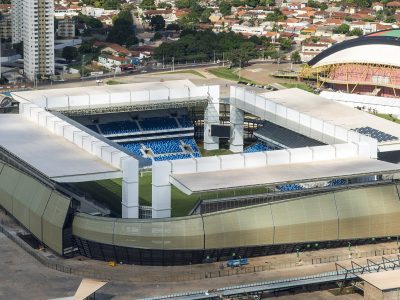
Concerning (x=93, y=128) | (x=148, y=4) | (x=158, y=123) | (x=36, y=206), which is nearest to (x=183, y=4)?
(x=148, y=4)

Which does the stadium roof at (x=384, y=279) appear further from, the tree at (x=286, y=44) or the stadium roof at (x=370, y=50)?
the tree at (x=286, y=44)

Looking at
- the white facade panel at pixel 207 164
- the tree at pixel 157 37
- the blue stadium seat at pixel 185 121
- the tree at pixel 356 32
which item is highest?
the white facade panel at pixel 207 164

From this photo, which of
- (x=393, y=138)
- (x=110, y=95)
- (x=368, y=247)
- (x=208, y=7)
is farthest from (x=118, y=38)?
(x=368, y=247)

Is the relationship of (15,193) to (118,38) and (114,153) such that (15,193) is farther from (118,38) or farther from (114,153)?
(118,38)

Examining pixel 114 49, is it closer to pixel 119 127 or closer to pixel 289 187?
pixel 119 127

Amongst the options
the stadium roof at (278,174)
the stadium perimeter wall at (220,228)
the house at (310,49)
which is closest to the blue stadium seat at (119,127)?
the stadium perimeter wall at (220,228)

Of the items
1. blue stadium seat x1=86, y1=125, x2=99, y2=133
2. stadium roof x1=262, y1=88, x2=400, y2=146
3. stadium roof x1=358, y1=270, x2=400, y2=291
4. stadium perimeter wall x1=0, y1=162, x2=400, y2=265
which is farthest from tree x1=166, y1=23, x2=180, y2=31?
stadium roof x1=358, y1=270, x2=400, y2=291
